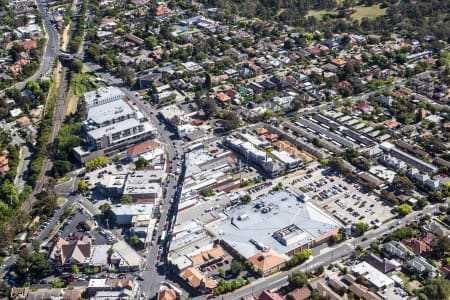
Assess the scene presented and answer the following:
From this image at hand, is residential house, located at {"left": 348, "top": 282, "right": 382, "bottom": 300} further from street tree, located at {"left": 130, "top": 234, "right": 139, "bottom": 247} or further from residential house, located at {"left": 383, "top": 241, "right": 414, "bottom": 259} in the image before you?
street tree, located at {"left": 130, "top": 234, "right": 139, "bottom": 247}

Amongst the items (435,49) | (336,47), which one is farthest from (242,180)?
(435,49)

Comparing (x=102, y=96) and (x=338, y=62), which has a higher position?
(x=338, y=62)

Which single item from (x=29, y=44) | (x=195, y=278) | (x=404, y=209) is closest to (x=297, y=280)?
(x=195, y=278)

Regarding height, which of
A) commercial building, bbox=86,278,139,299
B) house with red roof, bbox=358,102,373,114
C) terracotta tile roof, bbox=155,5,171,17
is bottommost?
commercial building, bbox=86,278,139,299

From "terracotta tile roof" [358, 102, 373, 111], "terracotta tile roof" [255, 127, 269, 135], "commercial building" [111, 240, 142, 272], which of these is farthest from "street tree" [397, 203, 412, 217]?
"commercial building" [111, 240, 142, 272]

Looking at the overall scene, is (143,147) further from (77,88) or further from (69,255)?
(77,88)

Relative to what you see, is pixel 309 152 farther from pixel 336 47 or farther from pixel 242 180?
pixel 336 47
